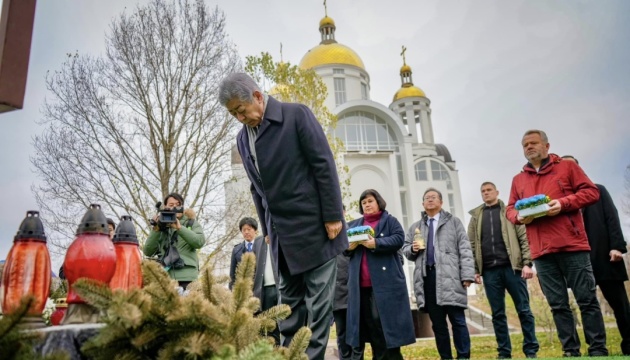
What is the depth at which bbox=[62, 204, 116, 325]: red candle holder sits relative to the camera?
4.20 ft

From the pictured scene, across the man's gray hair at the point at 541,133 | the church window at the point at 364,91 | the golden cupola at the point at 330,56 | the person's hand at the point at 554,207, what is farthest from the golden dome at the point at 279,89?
the church window at the point at 364,91

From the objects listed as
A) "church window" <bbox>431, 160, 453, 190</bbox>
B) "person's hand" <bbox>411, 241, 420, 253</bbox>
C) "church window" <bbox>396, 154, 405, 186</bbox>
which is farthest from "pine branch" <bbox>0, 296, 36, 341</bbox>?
"church window" <bbox>431, 160, 453, 190</bbox>

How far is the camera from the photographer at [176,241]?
4797 millimetres

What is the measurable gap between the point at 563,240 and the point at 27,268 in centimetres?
406

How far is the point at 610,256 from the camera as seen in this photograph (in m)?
4.79

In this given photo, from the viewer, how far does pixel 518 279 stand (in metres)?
5.34

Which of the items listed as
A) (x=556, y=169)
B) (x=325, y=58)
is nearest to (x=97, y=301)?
(x=556, y=169)

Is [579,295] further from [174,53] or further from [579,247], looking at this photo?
[174,53]

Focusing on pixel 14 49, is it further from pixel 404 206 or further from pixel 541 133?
pixel 404 206

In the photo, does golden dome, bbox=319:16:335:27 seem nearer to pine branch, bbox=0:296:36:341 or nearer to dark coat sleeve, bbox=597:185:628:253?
dark coat sleeve, bbox=597:185:628:253

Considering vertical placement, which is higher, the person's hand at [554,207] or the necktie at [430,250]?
the person's hand at [554,207]

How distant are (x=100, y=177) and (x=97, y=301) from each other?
11263 mm

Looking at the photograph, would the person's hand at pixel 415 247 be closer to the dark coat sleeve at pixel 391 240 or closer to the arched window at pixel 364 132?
the dark coat sleeve at pixel 391 240

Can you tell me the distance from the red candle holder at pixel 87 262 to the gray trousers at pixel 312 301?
51.4 inches
